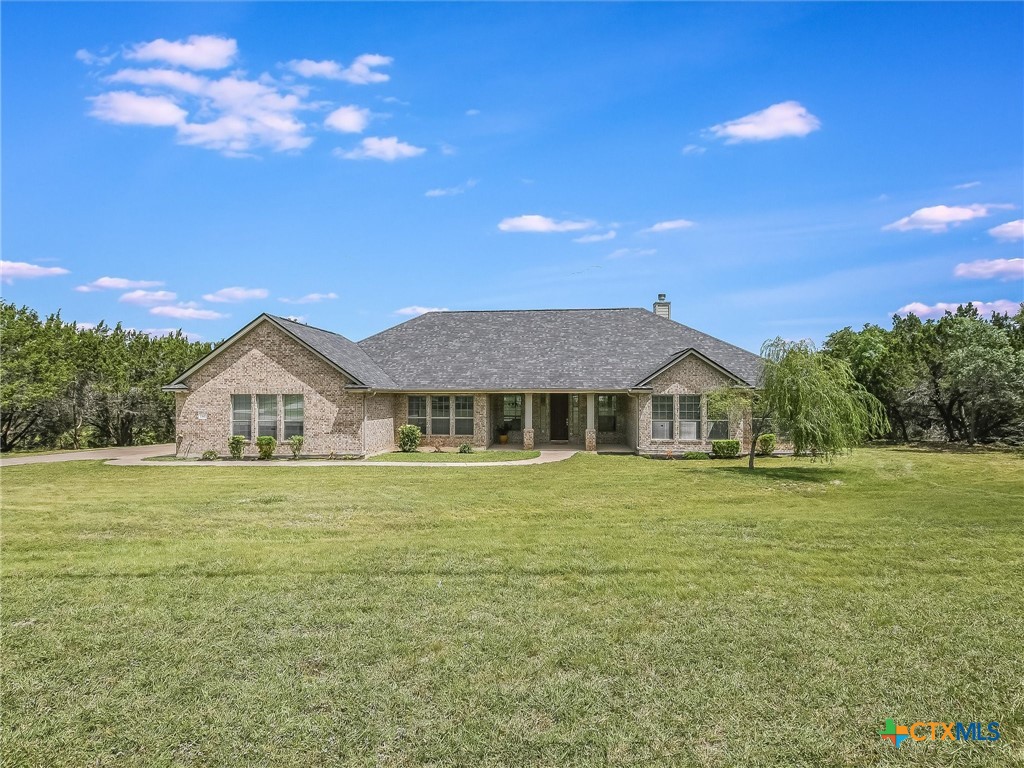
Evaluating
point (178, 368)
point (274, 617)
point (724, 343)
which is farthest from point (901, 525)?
point (178, 368)

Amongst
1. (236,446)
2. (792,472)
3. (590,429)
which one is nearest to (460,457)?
(590,429)

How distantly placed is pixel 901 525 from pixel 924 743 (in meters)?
8.10

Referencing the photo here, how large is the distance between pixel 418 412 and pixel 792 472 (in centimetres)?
1567

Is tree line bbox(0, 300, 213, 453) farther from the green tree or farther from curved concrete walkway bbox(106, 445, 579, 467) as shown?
curved concrete walkway bbox(106, 445, 579, 467)

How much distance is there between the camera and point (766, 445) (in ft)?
84.2

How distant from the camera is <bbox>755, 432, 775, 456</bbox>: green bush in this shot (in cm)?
2562

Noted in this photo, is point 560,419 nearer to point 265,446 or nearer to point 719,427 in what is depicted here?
point 719,427

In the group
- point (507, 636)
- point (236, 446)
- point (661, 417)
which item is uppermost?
point (661, 417)

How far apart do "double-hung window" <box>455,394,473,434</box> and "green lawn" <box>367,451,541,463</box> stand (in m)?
2.28

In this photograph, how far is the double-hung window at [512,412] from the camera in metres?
29.8

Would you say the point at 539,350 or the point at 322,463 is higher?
the point at 539,350

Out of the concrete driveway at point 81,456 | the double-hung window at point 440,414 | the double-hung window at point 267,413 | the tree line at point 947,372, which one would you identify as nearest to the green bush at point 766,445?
the tree line at point 947,372

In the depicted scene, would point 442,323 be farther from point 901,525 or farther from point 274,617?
point 274,617

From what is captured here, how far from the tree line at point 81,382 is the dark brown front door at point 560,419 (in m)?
20.0
